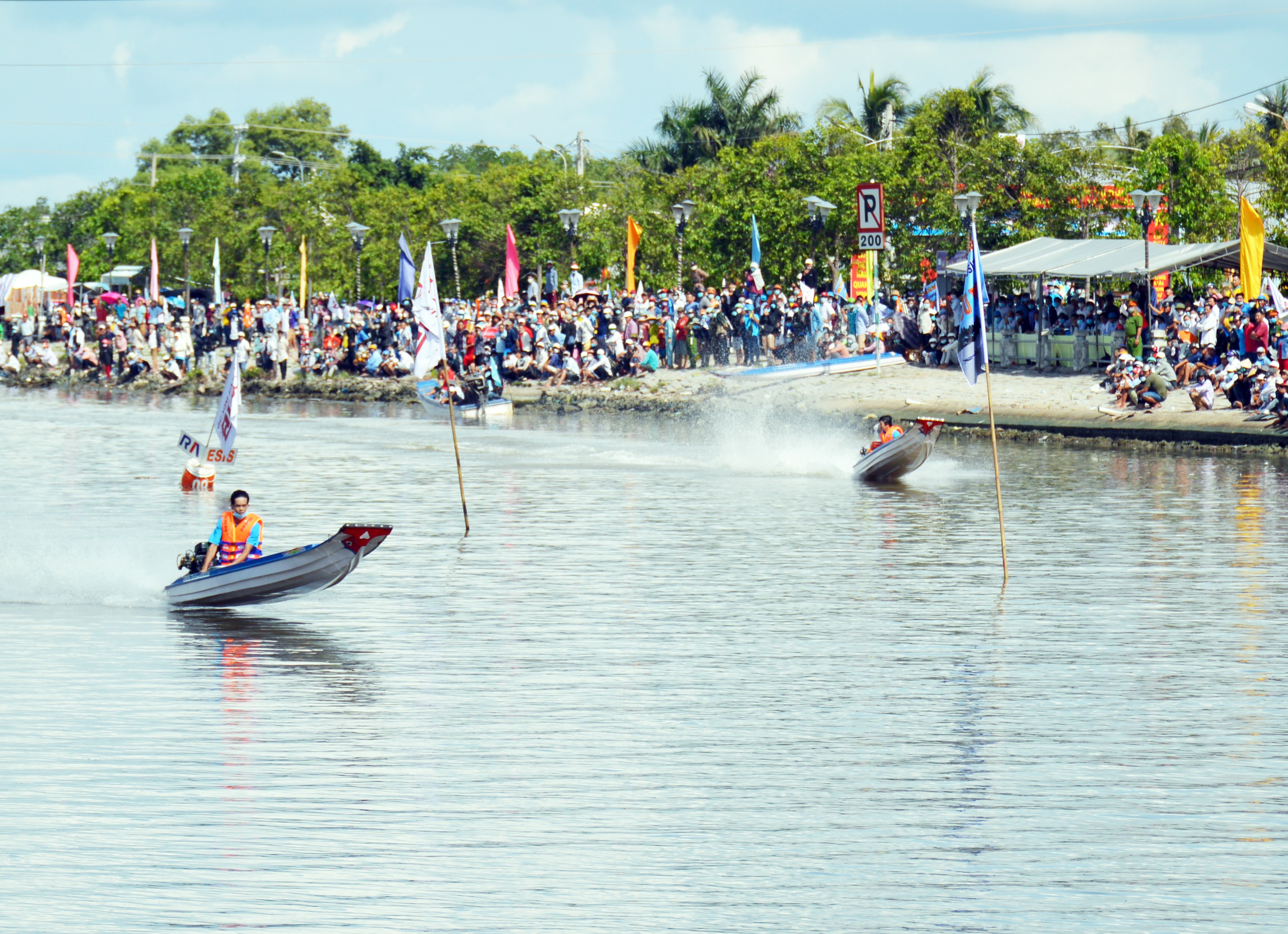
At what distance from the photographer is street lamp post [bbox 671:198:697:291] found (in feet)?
166

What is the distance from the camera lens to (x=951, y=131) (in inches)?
2003

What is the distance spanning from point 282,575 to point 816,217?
30342mm

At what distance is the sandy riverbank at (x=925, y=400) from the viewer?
36031 mm

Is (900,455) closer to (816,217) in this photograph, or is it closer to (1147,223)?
(1147,223)

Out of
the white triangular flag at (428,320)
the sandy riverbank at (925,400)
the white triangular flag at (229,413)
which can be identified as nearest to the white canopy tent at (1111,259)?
the sandy riverbank at (925,400)

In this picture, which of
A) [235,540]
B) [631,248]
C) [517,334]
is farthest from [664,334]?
[235,540]

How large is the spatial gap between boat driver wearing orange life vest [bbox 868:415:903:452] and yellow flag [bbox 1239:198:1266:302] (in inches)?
398

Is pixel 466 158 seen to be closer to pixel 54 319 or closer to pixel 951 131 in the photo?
pixel 54 319

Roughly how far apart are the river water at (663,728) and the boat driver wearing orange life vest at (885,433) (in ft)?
12.2

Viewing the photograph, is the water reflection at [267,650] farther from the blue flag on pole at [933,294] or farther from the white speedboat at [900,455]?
the blue flag on pole at [933,294]

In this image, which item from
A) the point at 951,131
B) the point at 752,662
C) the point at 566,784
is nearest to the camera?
the point at 566,784

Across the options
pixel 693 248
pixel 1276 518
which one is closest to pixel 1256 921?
pixel 1276 518

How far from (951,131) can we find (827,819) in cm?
4290

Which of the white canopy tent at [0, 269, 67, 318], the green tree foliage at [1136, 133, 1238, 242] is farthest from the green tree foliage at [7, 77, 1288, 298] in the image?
the white canopy tent at [0, 269, 67, 318]
